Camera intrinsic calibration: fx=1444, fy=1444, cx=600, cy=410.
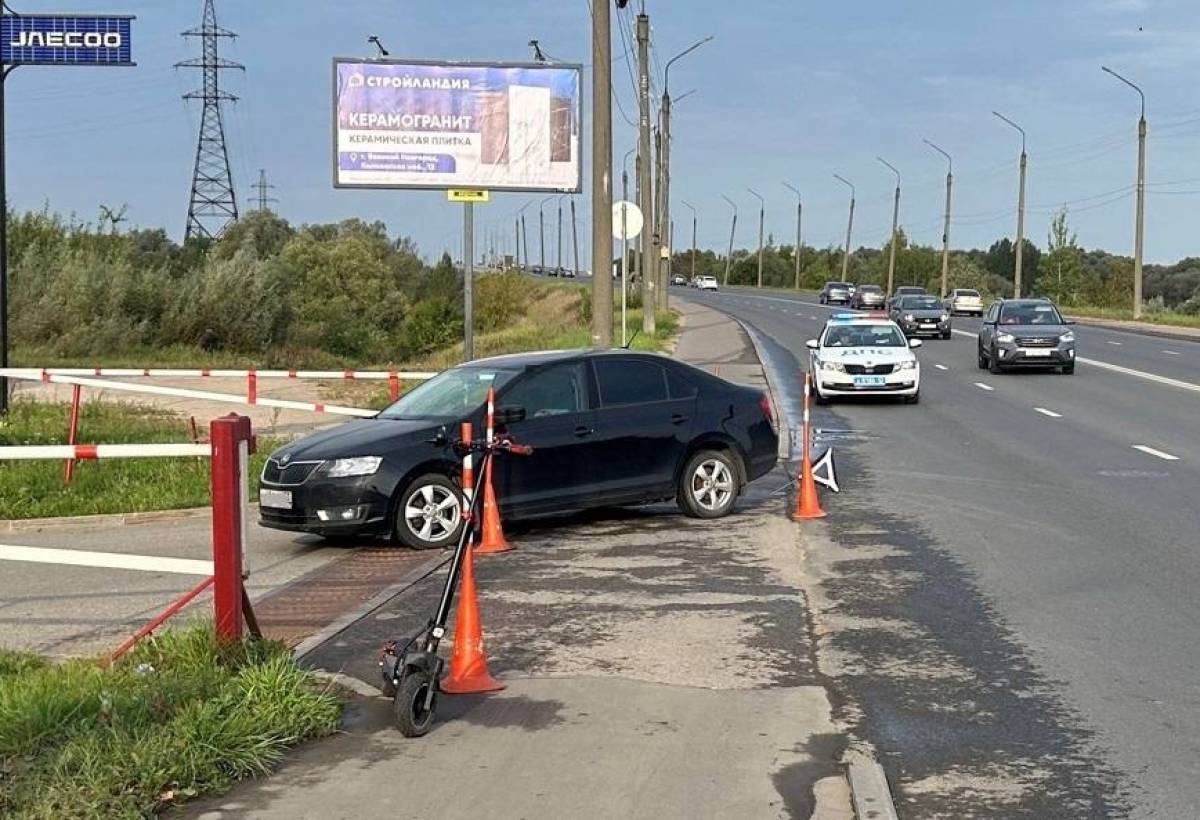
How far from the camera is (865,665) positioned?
716 centimetres

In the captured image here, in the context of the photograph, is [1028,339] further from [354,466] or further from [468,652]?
[468,652]

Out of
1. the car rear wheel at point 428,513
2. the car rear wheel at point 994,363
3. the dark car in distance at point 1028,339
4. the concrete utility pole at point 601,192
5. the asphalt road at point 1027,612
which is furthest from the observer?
the car rear wheel at point 994,363

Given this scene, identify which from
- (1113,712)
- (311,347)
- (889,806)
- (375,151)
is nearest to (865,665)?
(1113,712)

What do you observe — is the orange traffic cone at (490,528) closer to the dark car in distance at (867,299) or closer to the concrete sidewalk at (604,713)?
the concrete sidewalk at (604,713)

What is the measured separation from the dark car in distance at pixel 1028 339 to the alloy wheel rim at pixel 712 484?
20285 millimetres

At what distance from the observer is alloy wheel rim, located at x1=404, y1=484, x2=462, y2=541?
34.5 ft

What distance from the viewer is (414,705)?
19.1 ft

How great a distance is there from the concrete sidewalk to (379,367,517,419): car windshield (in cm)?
149

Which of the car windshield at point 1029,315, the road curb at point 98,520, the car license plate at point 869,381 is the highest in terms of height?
the car windshield at point 1029,315

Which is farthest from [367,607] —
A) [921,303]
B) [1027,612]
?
[921,303]

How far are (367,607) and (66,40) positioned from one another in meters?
13.0

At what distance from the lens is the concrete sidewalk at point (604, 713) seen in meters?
5.15

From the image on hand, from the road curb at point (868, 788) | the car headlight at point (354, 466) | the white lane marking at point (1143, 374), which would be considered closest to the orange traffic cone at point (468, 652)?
the road curb at point (868, 788)

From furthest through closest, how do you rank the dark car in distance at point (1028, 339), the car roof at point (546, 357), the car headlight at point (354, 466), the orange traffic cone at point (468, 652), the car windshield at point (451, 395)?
the dark car in distance at point (1028, 339) < the car roof at point (546, 357) < the car windshield at point (451, 395) < the car headlight at point (354, 466) < the orange traffic cone at point (468, 652)
